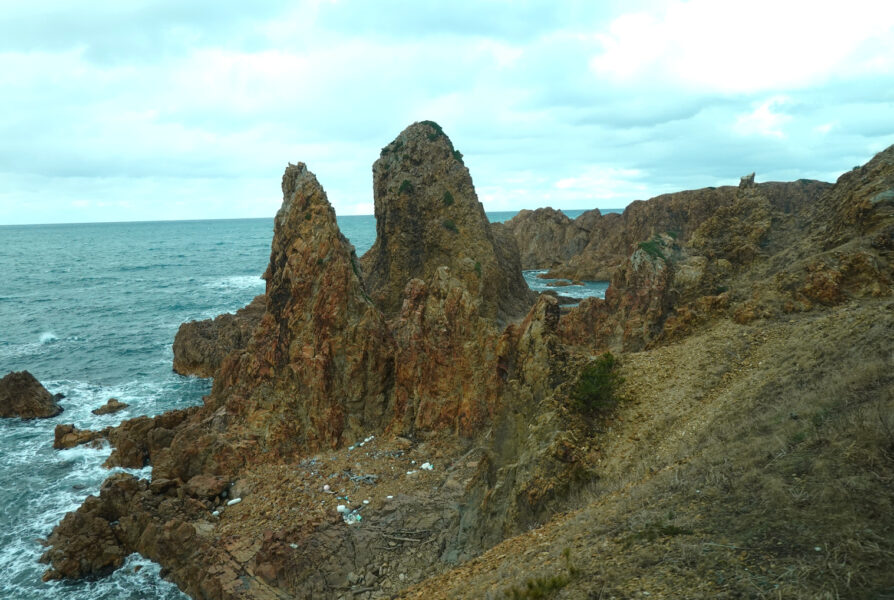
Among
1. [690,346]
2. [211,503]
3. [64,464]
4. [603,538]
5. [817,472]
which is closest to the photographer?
[817,472]

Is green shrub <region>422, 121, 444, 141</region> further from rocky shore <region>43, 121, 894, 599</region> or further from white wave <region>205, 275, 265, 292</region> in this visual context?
white wave <region>205, 275, 265, 292</region>

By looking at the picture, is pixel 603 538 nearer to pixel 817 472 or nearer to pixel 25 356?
pixel 817 472

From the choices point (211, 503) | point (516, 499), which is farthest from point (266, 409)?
point (516, 499)

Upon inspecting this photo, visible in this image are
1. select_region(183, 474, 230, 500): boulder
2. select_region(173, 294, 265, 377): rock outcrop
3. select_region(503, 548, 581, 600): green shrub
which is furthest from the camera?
select_region(173, 294, 265, 377): rock outcrop

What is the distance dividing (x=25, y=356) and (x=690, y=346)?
5061 centimetres

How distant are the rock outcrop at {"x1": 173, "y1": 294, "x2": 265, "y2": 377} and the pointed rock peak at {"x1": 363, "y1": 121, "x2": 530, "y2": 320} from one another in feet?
35.3

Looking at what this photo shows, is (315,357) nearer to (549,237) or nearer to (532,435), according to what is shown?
(532,435)

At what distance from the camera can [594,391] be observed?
14281 mm

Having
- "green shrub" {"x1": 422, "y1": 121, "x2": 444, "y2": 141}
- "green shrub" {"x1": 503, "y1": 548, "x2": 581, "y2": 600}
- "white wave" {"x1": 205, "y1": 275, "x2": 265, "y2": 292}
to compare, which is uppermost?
"green shrub" {"x1": 422, "y1": 121, "x2": 444, "y2": 141}

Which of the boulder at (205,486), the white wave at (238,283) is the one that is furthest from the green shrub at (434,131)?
the white wave at (238,283)

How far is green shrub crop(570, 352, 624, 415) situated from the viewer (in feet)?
47.0

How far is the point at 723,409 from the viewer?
1294cm

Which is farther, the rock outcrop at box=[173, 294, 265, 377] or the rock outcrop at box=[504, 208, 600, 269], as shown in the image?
the rock outcrop at box=[504, 208, 600, 269]

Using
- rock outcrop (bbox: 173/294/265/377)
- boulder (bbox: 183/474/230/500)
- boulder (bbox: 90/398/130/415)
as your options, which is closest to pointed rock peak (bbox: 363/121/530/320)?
rock outcrop (bbox: 173/294/265/377)
